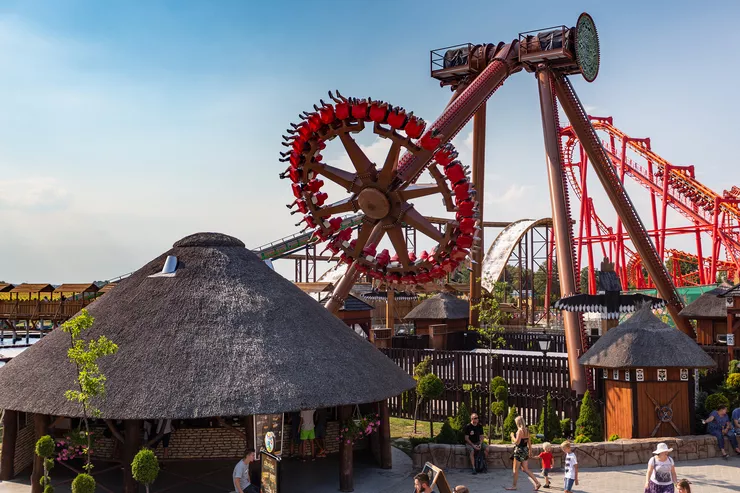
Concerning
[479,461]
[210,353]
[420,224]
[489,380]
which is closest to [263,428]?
[210,353]

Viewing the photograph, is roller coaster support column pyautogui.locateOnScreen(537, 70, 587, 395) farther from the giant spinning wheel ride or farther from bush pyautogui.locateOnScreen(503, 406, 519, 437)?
bush pyautogui.locateOnScreen(503, 406, 519, 437)

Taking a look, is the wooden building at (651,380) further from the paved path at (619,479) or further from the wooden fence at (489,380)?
the wooden fence at (489,380)

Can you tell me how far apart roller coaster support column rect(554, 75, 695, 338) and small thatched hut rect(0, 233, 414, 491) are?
15.3 m

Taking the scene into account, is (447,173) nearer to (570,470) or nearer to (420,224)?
(420,224)

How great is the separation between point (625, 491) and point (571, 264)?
33.5 ft

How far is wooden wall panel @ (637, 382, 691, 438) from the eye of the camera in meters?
18.0

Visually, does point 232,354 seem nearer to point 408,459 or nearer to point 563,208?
point 408,459

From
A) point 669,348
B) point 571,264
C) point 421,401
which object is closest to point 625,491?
point 669,348

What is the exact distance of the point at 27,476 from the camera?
15156 mm

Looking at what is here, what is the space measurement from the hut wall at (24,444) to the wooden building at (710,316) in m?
26.3

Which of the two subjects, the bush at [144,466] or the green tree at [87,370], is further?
the bush at [144,466]

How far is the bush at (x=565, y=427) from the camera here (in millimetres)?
19109

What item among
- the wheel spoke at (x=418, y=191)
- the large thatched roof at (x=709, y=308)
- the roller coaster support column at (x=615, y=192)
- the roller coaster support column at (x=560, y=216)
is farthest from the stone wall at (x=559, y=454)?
the large thatched roof at (x=709, y=308)

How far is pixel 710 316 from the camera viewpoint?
31.5m
